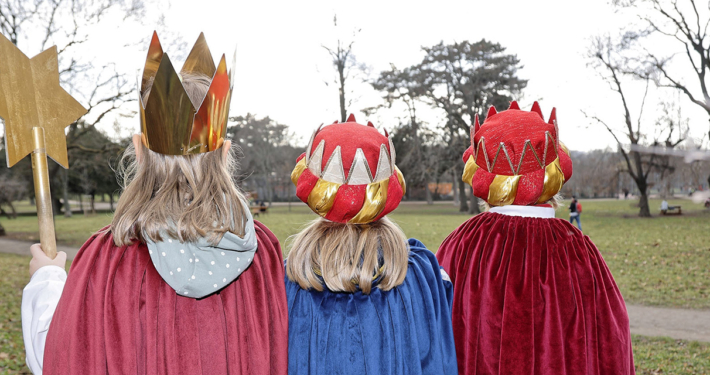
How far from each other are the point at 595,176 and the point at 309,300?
63893 millimetres

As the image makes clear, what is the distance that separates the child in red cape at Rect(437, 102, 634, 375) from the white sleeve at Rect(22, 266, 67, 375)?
2.05 metres

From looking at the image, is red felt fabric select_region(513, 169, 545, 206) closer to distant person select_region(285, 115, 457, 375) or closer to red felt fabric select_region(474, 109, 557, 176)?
red felt fabric select_region(474, 109, 557, 176)

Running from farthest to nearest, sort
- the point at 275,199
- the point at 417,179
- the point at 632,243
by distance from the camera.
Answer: the point at 275,199 < the point at 417,179 < the point at 632,243

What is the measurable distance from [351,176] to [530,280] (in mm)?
1219

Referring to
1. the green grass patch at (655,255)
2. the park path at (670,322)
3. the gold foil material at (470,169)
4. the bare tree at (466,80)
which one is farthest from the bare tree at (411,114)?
the gold foil material at (470,169)

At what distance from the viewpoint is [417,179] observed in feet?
108

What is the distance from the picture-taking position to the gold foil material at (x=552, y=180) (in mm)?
2797

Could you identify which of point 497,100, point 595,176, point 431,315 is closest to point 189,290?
point 431,315

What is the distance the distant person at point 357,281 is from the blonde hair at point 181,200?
436 millimetres

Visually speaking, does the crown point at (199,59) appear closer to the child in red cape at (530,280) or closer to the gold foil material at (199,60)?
the gold foil material at (199,60)

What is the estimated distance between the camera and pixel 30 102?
213 cm

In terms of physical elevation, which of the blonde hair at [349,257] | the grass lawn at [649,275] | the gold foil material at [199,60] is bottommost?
the grass lawn at [649,275]

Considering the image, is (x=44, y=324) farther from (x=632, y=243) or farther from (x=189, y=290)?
(x=632, y=243)

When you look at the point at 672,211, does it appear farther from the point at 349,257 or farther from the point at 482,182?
the point at 349,257
